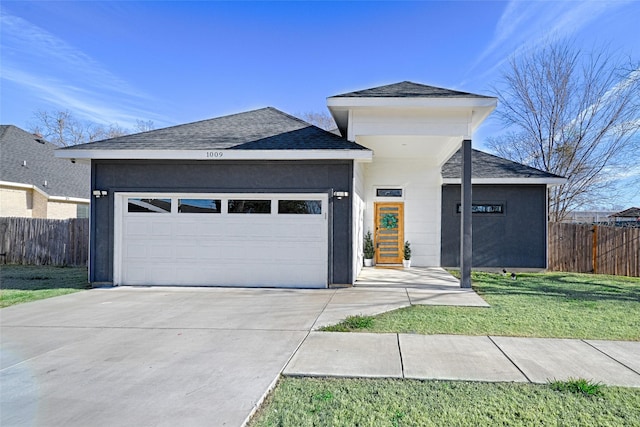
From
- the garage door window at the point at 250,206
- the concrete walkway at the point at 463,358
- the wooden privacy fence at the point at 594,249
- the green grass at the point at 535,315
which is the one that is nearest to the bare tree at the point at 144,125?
the garage door window at the point at 250,206

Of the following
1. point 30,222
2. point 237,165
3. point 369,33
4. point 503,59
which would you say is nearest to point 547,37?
point 503,59

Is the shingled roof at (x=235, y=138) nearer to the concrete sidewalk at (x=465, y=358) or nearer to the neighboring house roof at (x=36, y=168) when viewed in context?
the concrete sidewalk at (x=465, y=358)

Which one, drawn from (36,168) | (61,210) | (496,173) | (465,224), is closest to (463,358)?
(465,224)

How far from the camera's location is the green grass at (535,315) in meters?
5.26

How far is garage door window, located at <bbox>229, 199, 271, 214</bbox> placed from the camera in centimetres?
888

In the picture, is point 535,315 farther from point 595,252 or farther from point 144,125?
point 144,125

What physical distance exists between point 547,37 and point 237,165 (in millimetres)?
16955

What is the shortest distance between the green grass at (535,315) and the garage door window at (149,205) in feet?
18.4

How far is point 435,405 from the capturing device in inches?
121

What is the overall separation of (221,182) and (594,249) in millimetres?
11945

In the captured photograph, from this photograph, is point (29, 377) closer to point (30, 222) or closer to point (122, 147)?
point (122, 147)

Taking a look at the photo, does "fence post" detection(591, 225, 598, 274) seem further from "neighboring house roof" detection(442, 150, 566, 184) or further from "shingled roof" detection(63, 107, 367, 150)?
"shingled roof" detection(63, 107, 367, 150)

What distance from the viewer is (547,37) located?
17781 mm

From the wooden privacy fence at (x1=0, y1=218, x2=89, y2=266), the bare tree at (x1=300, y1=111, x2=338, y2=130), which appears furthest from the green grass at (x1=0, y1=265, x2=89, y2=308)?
the bare tree at (x1=300, y1=111, x2=338, y2=130)
